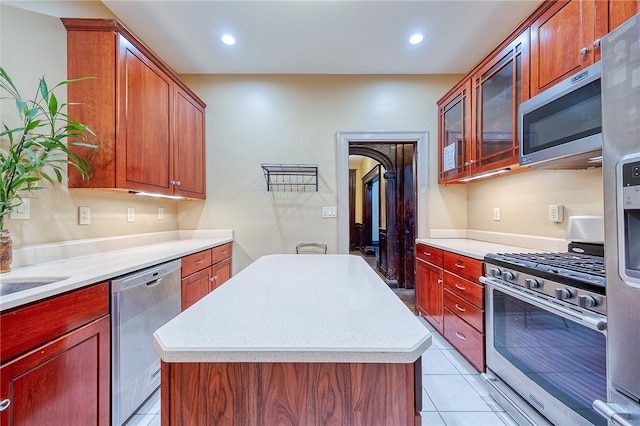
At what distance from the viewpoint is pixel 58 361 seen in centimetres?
105

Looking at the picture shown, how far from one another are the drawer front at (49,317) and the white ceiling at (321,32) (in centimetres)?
213

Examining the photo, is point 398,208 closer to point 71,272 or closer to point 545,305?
point 545,305

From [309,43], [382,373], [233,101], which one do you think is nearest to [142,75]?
[233,101]

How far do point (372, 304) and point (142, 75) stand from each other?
229 cm

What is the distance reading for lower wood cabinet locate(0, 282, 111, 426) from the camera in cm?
91

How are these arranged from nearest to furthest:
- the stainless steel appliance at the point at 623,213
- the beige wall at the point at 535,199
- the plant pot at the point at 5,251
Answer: the stainless steel appliance at the point at 623,213, the plant pot at the point at 5,251, the beige wall at the point at 535,199

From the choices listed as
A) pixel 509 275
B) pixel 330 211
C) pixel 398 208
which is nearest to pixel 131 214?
pixel 330 211

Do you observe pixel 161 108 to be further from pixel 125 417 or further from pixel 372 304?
pixel 372 304

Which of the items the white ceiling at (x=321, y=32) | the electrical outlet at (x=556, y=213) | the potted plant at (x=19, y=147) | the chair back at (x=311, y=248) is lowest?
the chair back at (x=311, y=248)

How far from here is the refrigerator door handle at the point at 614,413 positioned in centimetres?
81

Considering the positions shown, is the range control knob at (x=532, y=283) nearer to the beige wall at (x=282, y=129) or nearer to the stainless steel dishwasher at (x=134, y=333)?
the beige wall at (x=282, y=129)

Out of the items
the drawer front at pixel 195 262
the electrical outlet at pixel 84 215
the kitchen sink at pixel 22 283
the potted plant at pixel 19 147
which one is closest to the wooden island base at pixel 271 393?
the kitchen sink at pixel 22 283

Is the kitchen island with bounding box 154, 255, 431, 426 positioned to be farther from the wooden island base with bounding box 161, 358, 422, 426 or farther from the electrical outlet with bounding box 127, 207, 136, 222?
the electrical outlet with bounding box 127, 207, 136, 222

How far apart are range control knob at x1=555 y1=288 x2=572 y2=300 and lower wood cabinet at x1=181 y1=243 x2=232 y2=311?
2.23 m
